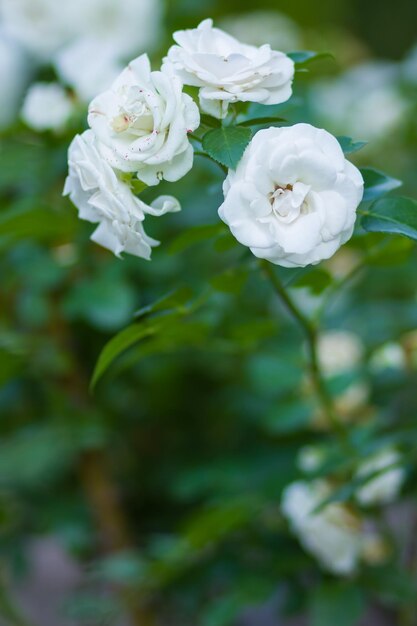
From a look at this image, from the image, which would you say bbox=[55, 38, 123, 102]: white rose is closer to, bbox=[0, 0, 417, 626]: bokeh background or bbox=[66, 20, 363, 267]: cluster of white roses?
bbox=[0, 0, 417, 626]: bokeh background

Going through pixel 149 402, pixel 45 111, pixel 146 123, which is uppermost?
pixel 146 123

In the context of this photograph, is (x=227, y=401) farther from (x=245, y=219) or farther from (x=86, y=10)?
(x=245, y=219)

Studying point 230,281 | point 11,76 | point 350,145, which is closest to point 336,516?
point 230,281

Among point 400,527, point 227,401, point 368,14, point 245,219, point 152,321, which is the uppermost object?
point 245,219

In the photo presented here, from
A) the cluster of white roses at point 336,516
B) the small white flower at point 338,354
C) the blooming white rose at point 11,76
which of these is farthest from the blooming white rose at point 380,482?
the blooming white rose at point 11,76

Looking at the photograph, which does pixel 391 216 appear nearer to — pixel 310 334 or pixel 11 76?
pixel 310 334

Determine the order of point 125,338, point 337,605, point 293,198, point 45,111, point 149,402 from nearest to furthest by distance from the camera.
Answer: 1. point 293,198
2. point 125,338
3. point 337,605
4. point 45,111
5. point 149,402

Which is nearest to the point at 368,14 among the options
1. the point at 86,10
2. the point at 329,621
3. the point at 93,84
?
the point at 86,10
